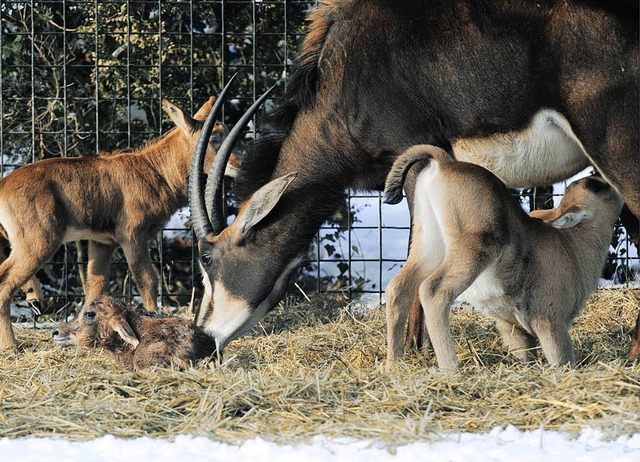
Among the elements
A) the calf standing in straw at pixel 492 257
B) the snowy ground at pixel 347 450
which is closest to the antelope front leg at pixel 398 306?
the calf standing in straw at pixel 492 257

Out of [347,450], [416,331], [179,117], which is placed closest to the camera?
[347,450]

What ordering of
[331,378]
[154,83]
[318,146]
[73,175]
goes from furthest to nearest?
[154,83] → [73,175] → [318,146] → [331,378]

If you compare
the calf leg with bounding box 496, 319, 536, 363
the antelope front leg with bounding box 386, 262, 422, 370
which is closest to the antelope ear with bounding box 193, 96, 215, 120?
the antelope front leg with bounding box 386, 262, 422, 370

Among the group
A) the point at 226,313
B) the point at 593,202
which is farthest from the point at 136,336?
the point at 593,202

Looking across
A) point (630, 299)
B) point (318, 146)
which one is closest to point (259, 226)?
point (318, 146)

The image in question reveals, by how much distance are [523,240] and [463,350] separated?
0.97 m

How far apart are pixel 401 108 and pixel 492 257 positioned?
97cm

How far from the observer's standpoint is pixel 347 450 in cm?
353

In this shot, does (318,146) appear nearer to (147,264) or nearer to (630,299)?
(147,264)

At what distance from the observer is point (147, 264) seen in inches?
299

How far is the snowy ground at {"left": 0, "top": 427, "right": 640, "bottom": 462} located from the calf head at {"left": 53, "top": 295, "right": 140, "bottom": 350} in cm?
194

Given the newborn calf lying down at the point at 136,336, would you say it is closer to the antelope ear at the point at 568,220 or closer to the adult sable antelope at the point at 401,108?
the adult sable antelope at the point at 401,108

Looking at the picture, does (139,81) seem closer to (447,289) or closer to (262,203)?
(262,203)

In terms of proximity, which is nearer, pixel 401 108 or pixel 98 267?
pixel 401 108
